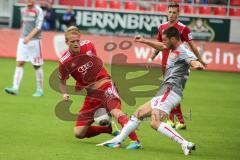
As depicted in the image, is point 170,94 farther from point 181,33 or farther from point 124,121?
point 181,33

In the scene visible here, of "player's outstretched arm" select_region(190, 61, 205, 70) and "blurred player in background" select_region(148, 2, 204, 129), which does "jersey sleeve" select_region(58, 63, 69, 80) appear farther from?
"blurred player in background" select_region(148, 2, 204, 129)

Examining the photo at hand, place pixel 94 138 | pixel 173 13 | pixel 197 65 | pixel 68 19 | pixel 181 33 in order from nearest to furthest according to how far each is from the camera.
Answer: pixel 197 65 < pixel 94 138 < pixel 173 13 < pixel 181 33 < pixel 68 19

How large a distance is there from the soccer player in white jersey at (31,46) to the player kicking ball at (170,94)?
7063 millimetres

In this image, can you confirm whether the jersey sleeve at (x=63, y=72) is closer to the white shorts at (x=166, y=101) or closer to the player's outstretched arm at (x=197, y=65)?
the white shorts at (x=166, y=101)

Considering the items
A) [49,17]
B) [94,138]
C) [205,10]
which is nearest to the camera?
[94,138]

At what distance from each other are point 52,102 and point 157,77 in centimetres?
319

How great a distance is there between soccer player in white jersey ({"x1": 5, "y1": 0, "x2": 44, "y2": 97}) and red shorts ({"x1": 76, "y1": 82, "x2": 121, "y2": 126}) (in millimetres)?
6246

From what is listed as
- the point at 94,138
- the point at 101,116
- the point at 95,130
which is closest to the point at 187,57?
the point at 101,116

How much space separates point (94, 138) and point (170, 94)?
2.02 metres

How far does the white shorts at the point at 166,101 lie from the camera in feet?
35.4

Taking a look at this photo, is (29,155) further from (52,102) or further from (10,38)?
(10,38)

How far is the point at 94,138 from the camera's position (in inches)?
485

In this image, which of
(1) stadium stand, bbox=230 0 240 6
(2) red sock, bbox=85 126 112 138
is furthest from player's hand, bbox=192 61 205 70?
(1) stadium stand, bbox=230 0 240 6

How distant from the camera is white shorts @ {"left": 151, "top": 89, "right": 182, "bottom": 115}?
10.8 m
